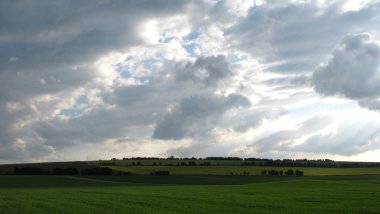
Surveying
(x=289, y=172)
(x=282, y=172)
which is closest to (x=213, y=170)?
(x=282, y=172)

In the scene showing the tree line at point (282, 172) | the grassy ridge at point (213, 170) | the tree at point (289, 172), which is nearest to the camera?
the grassy ridge at point (213, 170)

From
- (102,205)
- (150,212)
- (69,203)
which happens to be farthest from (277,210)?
(69,203)

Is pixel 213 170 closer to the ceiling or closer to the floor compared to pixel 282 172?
closer to the ceiling

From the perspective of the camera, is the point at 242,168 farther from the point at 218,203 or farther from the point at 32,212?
the point at 32,212

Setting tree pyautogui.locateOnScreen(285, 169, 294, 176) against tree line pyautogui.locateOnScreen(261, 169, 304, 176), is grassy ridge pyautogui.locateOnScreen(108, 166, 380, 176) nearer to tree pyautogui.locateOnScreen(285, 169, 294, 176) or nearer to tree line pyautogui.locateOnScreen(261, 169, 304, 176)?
tree line pyautogui.locateOnScreen(261, 169, 304, 176)

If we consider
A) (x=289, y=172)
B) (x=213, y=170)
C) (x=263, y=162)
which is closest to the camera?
(x=213, y=170)

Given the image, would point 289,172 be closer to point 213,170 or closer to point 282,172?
point 282,172

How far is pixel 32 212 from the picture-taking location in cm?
2619

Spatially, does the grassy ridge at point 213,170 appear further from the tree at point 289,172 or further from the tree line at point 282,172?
the tree at point 289,172

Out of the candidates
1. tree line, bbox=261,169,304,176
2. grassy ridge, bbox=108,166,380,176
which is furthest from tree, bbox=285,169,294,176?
grassy ridge, bbox=108,166,380,176

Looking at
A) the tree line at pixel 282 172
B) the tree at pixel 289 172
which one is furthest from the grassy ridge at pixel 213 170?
the tree at pixel 289 172

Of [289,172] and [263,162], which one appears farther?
[263,162]

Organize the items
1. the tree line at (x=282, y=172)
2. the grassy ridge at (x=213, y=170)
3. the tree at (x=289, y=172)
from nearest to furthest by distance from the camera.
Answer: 1. the grassy ridge at (x=213, y=170)
2. the tree line at (x=282, y=172)
3. the tree at (x=289, y=172)

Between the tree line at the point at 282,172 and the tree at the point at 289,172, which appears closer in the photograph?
the tree line at the point at 282,172
